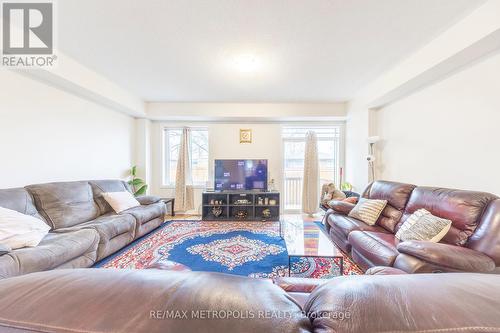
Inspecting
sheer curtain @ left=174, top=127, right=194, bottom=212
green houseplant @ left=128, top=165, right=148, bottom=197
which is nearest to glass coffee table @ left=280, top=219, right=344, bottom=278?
sheer curtain @ left=174, top=127, right=194, bottom=212

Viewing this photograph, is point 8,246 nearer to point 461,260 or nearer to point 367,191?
point 461,260

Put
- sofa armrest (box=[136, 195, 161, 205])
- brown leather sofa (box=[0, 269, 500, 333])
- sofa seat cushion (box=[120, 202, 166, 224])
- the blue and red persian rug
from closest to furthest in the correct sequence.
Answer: brown leather sofa (box=[0, 269, 500, 333])
the blue and red persian rug
sofa seat cushion (box=[120, 202, 166, 224])
sofa armrest (box=[136, 195, 161, 205])

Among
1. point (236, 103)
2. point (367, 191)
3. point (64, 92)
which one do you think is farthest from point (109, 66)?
point (367, 191)

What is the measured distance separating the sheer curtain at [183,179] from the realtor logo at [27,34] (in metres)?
2.61

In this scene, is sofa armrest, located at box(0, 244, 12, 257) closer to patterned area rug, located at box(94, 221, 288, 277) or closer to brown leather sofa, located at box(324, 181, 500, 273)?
patterned area rug, located at box(94, 221, 288, 277)

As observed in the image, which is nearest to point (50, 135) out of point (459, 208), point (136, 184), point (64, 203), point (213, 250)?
point (64, 203)

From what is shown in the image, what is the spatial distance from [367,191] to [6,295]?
3.77 m

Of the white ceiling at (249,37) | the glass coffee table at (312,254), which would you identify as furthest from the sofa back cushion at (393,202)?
the white ceiling at (249,37)

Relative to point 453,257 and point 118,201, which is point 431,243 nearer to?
point 453,257

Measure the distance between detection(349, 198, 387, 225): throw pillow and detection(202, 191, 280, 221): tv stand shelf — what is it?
1.82 m

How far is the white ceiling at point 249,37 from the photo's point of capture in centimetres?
180

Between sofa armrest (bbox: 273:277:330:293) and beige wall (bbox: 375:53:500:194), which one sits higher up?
beige wall (bbox: 375:53:500:194)

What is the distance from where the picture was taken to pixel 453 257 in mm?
1493

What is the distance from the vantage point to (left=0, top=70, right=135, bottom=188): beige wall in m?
2.38
